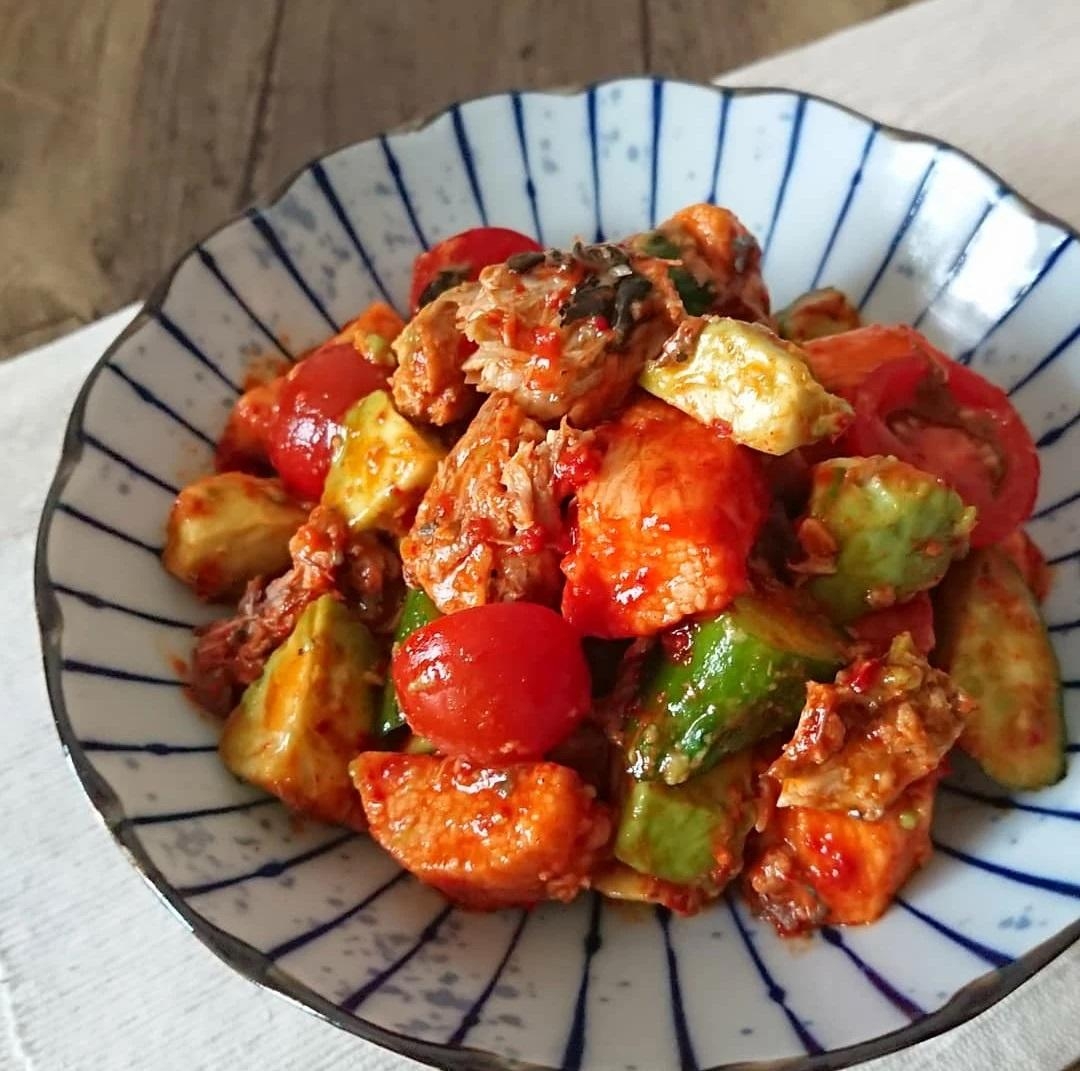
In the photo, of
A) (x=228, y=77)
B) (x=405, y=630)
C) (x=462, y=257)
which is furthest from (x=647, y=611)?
(x=228, y=77)

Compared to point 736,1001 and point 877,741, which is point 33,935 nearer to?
point 736,1001

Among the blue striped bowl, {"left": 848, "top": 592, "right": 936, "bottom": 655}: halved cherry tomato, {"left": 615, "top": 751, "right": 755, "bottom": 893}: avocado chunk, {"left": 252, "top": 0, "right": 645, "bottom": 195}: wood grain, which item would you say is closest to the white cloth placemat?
the blue striped bowl

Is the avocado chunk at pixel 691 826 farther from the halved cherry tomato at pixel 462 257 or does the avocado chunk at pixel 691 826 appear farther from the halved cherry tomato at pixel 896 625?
the halved cherry tomato at pixel 462 257

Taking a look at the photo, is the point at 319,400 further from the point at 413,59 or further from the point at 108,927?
the point at 413,59

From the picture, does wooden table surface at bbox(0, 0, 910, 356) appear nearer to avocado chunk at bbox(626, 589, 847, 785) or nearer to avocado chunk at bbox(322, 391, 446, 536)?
avocado chunk at bbox(322, 391, 446, 536)

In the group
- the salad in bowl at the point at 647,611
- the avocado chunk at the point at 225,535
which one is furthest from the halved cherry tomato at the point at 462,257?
the avocado chunk at the point at 225,535

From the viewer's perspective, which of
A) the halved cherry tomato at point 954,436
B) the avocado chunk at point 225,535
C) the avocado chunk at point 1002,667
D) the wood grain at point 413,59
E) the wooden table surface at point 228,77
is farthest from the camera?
the wood grain at point 413,59

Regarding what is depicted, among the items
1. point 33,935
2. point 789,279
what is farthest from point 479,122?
point 33,935
